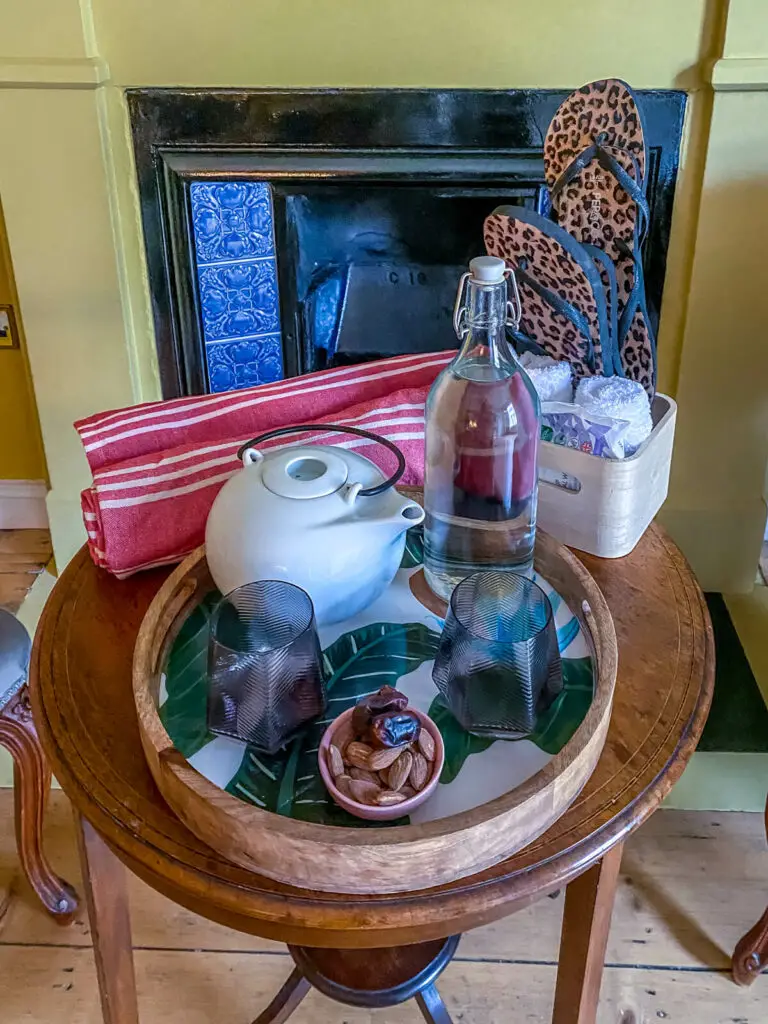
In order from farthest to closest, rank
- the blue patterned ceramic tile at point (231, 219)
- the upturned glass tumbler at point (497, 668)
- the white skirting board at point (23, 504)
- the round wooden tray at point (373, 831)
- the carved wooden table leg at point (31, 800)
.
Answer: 1. the white skirting board at point (23, 504)
2. the blue patterned ceramic tile at point (231, 219)
3. the carved wooden table leg at point (31, 800)
4. the upturned glass tumbler at point (497, 668)
5. the round wooden tray at point (373, 831)

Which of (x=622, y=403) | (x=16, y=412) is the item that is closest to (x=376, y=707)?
(x=622, y=403)

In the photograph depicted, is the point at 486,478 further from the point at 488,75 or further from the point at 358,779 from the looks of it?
the point at 488,75

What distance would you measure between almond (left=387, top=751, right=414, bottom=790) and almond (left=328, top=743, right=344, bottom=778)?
0.04 metres

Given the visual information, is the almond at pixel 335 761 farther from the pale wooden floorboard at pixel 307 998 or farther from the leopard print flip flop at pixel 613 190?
the pale wooden floorboard at pixel 307 998

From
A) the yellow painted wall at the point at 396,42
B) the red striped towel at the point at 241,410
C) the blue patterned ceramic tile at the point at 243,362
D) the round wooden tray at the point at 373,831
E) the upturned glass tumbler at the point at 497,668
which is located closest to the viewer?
the round wooden tray at the point at 373,831

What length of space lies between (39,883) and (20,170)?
115 centimetres

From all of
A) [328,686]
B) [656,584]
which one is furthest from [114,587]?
[656,584]

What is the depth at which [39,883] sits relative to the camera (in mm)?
1256

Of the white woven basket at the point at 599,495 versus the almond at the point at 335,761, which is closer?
the almond at the point at 335,761

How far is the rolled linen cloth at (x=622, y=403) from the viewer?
920 millimetres

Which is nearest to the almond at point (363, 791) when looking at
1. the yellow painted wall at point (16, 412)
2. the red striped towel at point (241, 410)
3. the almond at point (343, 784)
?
the almond at point (343, 784)

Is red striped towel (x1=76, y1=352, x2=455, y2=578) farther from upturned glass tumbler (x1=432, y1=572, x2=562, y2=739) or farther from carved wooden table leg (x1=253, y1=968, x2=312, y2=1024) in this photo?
carved wooden table leg (x1=253, y1=968, x2=312, y2=1024)

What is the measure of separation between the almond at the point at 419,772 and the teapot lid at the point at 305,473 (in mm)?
A: 239

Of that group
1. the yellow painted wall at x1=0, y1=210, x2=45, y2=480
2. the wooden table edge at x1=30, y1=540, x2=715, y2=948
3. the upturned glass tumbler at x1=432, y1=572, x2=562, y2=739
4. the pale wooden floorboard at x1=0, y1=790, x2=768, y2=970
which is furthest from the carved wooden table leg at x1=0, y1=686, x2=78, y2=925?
the yellow painted wall at x1=0, y1=210, x2=45, y2=480
